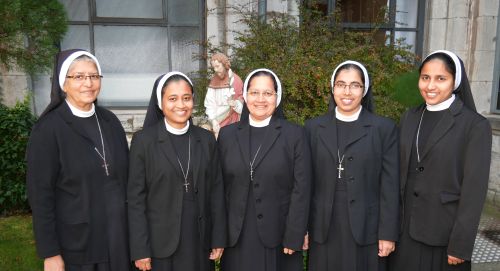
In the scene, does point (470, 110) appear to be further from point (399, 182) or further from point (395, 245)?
point (395, 245)

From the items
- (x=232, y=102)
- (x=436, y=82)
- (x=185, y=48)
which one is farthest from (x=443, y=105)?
(x=185, y=48)

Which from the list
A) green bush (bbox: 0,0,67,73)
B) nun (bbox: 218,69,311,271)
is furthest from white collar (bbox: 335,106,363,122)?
green bush (bbox: 0,0,67,73)

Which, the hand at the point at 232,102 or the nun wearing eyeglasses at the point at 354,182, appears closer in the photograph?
the nun wearing eyeglasses at the point at 354,182

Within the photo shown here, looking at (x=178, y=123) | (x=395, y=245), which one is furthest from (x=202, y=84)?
(x=395, y=245)

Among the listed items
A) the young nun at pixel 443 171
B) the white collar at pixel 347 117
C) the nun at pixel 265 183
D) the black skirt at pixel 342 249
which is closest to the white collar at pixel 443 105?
the young nun at pixel 443 171

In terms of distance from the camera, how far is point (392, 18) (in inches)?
306

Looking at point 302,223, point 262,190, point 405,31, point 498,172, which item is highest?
point 405,31

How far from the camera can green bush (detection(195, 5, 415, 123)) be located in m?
5.53

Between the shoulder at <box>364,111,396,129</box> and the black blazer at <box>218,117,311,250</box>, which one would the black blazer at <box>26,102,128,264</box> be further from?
the shoulder at <box>364,111,396,129</box>

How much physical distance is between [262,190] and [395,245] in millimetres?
1100

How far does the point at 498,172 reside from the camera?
21.0ft

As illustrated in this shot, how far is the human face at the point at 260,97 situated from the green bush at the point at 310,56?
2494 mm

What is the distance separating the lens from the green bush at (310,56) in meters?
5.53

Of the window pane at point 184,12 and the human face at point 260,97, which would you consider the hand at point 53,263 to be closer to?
the human face at point 260,97
